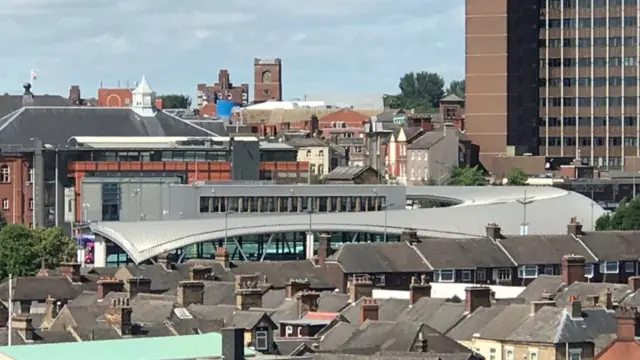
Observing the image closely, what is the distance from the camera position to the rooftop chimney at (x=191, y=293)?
293 ft

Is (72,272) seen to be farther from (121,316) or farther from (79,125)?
(79,125)

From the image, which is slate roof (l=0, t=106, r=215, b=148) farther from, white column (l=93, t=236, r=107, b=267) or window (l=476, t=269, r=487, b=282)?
window (l=476, t=269, r=487, b=282)

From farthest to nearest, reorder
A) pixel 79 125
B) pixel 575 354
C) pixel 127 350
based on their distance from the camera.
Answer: pixel 79 125, pixel 575 354, pixel 127 350

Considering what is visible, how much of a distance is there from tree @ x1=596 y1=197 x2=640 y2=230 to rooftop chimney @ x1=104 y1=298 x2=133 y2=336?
69.4 metres

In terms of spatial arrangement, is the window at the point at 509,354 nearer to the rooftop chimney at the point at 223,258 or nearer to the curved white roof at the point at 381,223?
the rooftop chimney at the point at 223,258

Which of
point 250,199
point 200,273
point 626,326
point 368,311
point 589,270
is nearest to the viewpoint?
point 626,326

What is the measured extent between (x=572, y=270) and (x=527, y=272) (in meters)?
18.7

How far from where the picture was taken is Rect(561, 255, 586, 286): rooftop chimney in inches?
3816

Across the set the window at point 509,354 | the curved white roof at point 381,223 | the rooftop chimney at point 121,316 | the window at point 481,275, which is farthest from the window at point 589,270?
the rooftop chimney at point 121,316

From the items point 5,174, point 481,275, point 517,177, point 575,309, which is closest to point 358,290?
point 575,309

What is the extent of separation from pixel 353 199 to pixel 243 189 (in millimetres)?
7284

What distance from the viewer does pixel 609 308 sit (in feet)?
268

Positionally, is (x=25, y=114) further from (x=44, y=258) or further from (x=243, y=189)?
(x=44, y=258)

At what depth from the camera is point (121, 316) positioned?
74.3 metres
